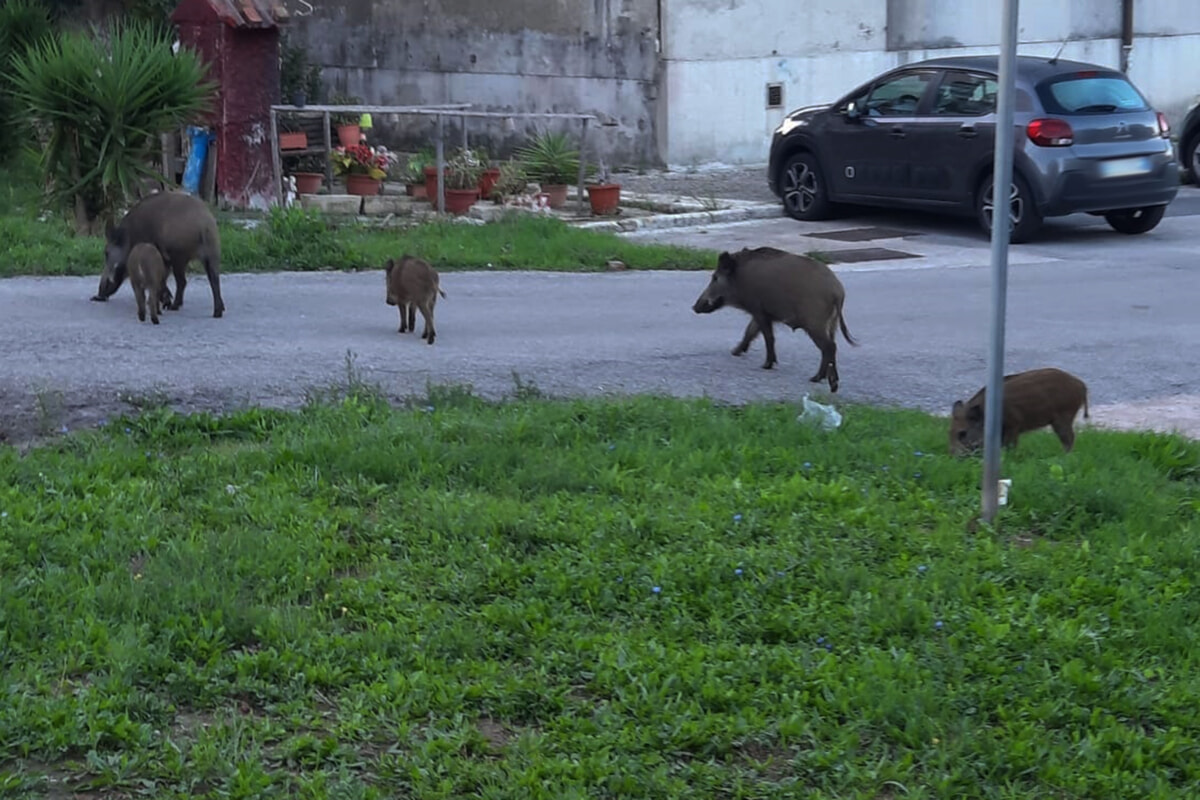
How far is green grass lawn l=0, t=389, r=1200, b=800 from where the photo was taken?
4.41 meters

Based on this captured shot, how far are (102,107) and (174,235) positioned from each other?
373cm

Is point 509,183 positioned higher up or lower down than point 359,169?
lower down

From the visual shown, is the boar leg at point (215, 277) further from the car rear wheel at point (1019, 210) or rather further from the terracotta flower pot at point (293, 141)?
the car rear wheel at point (1019, 210)

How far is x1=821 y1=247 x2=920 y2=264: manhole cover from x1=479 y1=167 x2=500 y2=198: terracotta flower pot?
4.56m

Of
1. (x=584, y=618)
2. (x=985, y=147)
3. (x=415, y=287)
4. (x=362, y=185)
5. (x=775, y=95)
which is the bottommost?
(x=584, y=618)

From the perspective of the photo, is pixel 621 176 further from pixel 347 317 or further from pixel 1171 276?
pixel 347 317

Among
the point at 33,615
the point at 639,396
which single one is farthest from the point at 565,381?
the point at 33,615

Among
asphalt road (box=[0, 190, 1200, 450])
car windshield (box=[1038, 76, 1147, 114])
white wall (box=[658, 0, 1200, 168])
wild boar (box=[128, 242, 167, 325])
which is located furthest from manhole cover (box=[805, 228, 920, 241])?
wild boar (box=[128, 242, 167, 325])

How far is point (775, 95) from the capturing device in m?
22.2

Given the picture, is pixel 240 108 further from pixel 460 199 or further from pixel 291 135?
pixel 460 199

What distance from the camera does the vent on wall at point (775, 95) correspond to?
22141mm

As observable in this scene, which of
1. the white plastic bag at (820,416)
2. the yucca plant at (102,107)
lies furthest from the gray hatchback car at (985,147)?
the white plastic bag at (820,416)

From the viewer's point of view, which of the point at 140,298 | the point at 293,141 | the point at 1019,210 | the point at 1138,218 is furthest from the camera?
the point at 293,141

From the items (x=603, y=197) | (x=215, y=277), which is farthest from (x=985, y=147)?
(x=215, y=277)
